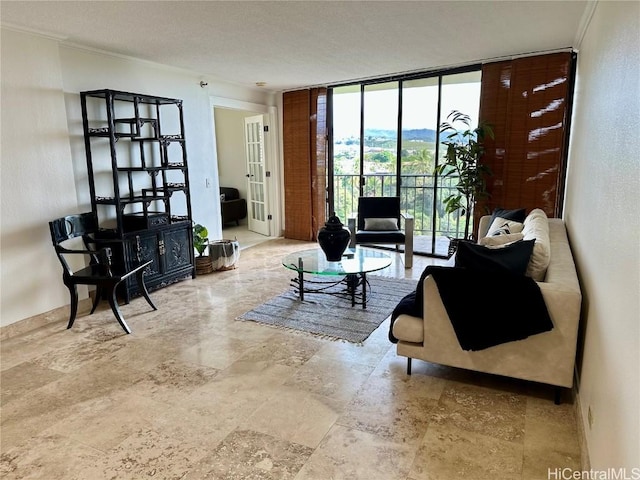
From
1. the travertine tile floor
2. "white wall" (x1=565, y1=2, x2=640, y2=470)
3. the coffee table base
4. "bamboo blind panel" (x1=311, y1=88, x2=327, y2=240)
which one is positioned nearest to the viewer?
"white wall" (x1=565, y1=2, x2=640, y2=470)

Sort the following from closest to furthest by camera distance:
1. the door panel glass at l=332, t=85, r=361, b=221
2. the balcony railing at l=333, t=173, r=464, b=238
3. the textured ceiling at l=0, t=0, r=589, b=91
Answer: the textured ceiling at l=0, t=0, r=589, b=91 → the balcony railing at l=333, t=173, r=464, b=238 → the door panel glass at l=332, t=85, r=361, b=221

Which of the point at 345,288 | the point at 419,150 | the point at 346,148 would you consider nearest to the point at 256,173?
the point at 346,148

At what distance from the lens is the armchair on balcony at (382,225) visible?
5.11m

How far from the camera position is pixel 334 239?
3.92 metres

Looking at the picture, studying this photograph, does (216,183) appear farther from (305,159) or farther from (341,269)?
(341,269)

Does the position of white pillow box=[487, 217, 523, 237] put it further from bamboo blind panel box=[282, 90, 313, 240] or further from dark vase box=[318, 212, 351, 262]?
bamboo blind panel box=[282, 90, 313, 240]

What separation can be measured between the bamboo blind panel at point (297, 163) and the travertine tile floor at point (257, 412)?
343cm

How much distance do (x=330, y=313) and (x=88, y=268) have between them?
2.10 metres

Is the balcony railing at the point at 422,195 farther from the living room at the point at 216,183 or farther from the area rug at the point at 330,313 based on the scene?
the living room at the point at 216,183

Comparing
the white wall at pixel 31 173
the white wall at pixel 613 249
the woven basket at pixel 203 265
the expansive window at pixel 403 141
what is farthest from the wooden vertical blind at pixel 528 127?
the white wall at pixel 31 173

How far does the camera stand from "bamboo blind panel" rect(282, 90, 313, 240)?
21.0ft

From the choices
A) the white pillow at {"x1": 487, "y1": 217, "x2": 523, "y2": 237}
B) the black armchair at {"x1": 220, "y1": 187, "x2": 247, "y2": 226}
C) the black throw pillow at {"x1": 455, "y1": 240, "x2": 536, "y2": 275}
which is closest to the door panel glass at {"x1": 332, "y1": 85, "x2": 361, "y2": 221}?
the black armchair at {"x1": 220, "y1": 187, "x2": 247, "y2": 226}

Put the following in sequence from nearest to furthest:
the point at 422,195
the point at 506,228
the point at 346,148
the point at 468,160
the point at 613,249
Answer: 1. the point at 613,249
2. the point at 506,228
3. the point at 468,160
4. the point at 422,195
5. the point at 346,148

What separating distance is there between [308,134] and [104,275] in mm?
3790
